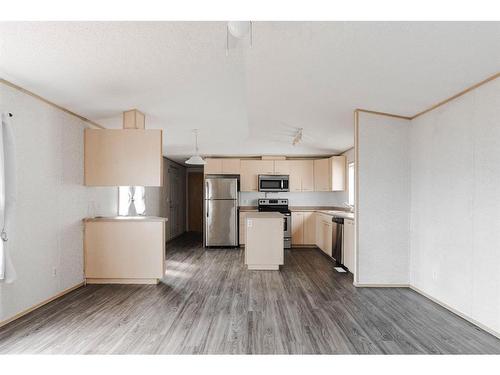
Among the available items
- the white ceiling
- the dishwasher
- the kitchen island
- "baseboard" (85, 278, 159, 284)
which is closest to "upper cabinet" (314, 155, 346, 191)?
the dishwasher

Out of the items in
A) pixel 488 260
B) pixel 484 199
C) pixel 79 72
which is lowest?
pixel 488 260

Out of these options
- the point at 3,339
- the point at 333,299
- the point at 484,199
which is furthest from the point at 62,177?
the point at 484,199

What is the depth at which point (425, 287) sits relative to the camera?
3.53 m

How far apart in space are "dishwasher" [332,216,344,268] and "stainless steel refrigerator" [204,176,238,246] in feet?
7.97

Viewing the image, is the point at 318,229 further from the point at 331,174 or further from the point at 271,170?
the point at 271,170

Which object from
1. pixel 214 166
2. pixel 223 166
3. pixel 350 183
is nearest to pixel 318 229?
pixel 350 183

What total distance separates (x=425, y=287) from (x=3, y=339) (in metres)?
4.32

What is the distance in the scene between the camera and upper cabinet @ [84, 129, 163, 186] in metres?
4.00

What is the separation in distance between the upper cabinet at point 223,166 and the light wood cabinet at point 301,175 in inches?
53.2

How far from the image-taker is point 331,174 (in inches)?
264

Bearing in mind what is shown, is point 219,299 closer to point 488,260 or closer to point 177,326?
point 177,326

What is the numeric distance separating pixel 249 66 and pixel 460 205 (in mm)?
2523

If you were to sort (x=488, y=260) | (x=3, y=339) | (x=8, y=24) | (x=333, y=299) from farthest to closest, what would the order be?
(x=333, y=299)
(x=488, y=260)
(x=3, y=339)
(x=8, y=24)

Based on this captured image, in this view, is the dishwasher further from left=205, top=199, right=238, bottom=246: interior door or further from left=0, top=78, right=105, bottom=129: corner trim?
left=0, top=78, right=105, bottom=129: corner trim
